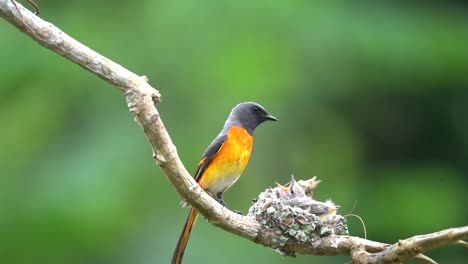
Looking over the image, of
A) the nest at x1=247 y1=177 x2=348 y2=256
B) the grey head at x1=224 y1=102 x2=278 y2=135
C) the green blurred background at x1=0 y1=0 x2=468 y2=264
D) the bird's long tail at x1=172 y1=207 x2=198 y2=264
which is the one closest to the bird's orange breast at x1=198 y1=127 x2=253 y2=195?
the grey head at x1=224 y1=102 x2=278 y2=135

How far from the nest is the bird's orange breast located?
33.3 inches

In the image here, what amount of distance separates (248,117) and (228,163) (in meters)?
0.53

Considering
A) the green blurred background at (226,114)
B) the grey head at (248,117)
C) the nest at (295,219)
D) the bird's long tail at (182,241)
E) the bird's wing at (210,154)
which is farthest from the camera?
the green blurred background at (226,114)

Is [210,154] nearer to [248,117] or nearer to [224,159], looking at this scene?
[224,159]

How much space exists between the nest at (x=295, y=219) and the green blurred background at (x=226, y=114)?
13.2 feet

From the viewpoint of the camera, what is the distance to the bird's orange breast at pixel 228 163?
7.32 meters

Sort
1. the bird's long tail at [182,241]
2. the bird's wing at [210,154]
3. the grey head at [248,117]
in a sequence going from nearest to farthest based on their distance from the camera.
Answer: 1. the bird's long tail at [182,241]
2. the bird's wing at [210,154]
3. the grey head at [248,117]

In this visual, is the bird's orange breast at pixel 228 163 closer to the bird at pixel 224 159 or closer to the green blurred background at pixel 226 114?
the bird at pixel 224 159

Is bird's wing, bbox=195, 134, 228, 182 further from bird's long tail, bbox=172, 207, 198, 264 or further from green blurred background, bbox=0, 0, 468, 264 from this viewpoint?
green blurred background, bbox=0, 0, 468, 264

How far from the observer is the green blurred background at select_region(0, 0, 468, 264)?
11.0 metres

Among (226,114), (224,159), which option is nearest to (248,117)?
(224,159)

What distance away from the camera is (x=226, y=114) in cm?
1059

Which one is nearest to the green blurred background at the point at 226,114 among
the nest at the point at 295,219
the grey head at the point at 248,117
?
the grey head at the point at 248,117

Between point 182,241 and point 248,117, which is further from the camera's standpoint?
point 248,117
